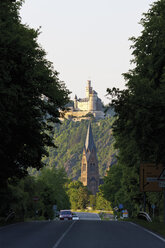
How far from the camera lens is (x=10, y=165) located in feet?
101

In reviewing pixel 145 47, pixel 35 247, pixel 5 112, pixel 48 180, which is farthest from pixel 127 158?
pixel 48 180

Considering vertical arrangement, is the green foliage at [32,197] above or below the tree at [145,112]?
below

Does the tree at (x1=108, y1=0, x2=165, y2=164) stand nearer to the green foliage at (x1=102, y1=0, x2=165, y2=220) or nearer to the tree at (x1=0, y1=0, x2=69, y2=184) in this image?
the green foliage at (x1=102, y1=0, x2=165, y2=220)

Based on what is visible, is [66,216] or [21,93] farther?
[66,216]

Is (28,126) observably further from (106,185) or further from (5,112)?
(106,185)

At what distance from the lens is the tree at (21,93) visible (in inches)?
941

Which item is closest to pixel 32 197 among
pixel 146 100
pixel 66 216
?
pixel 66 216

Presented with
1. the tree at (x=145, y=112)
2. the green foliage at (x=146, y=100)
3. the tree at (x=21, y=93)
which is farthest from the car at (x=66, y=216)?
the tree at (x=145, y=112)

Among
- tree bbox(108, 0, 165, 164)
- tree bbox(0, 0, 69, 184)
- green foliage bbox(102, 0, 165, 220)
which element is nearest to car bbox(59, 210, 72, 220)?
green foliage bbox(102, 0, 165, 220)

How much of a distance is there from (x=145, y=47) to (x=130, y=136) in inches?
348

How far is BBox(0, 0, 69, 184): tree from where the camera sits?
941 inches

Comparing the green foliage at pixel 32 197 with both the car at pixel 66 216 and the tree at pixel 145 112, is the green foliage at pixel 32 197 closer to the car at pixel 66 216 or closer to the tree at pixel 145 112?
the car at pixel 66 216

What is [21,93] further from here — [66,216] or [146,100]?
[66,216]

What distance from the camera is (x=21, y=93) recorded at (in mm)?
24734
